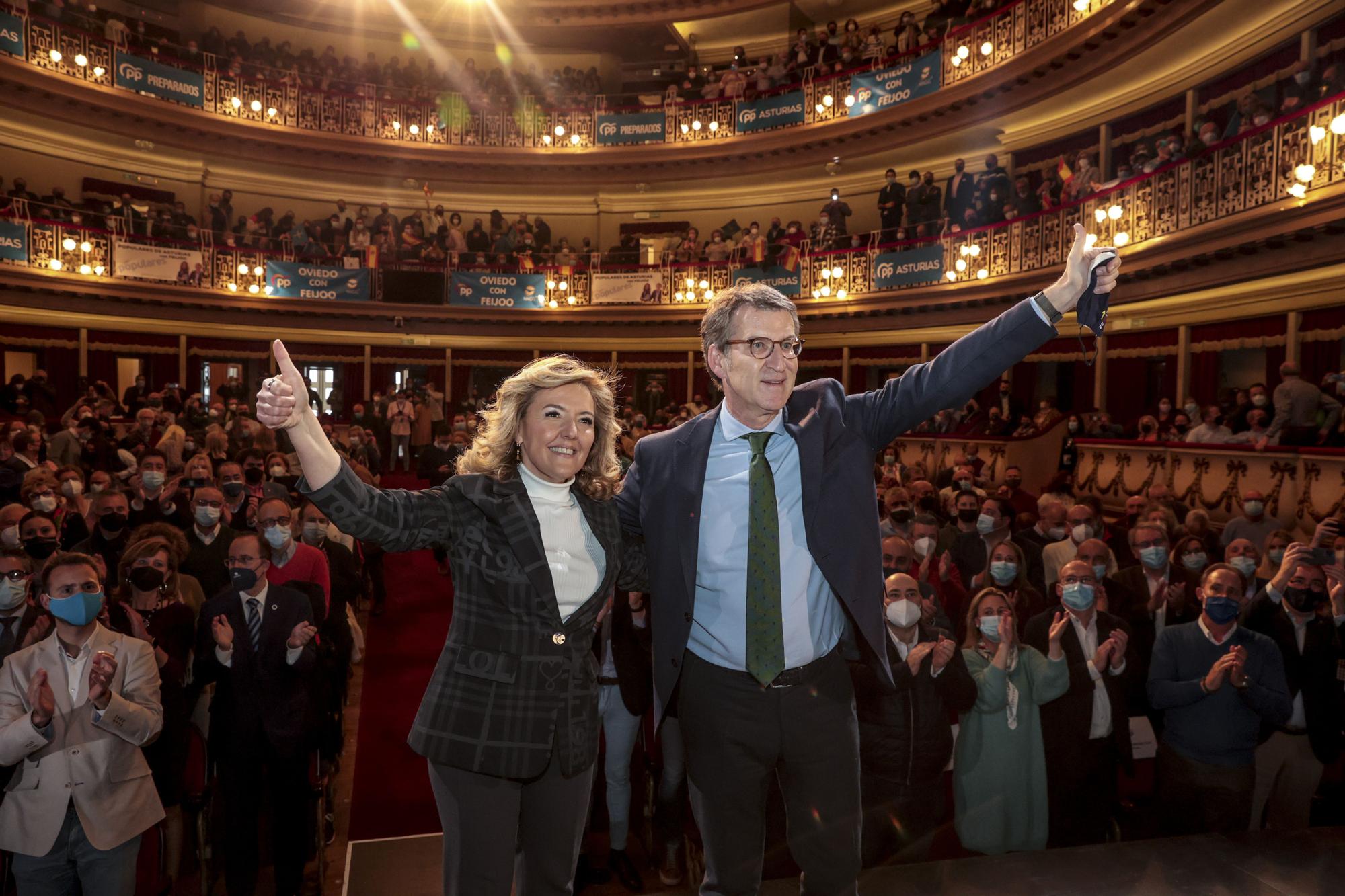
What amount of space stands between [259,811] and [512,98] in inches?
791

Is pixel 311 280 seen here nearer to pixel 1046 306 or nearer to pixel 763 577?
pixel 763 577

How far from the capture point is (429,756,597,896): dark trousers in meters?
2.17

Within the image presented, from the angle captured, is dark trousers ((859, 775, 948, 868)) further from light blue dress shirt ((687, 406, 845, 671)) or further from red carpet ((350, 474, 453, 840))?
red carpet ((350, 474, 453, 840))

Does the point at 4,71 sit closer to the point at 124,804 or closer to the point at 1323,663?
the point at 124,804

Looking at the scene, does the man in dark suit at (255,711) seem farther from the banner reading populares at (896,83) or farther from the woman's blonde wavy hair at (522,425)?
the banner reading populares at (896,83)

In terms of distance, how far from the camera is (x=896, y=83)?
17.3 meters

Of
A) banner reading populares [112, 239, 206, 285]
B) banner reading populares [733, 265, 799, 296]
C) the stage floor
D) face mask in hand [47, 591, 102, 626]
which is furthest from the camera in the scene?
banner reading populares [733, 265, 799, 296]

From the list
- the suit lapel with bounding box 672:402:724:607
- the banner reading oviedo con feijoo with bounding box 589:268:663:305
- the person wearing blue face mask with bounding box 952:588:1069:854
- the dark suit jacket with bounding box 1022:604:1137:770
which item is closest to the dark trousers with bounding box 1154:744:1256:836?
the dark suit jacket with bounding box 1022:604:1137:770

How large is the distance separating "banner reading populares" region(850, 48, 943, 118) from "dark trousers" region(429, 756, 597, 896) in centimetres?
1686

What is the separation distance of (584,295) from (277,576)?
1585cm

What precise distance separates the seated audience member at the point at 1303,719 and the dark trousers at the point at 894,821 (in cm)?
168

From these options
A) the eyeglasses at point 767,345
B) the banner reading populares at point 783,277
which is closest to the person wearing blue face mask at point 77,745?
the eyeglasses at point 767,345

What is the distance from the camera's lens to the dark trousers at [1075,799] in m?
4.25

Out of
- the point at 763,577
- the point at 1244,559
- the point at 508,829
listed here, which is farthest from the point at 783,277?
the point at 508,829
